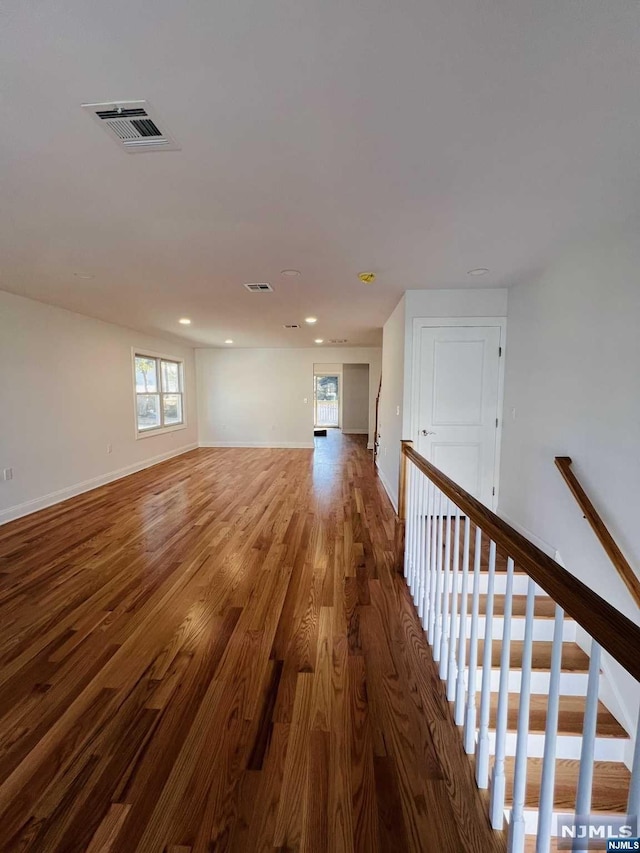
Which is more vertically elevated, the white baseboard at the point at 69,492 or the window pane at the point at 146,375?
the window pane at the point at 146,375

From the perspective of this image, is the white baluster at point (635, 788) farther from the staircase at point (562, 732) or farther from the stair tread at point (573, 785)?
the stair tread at point (573, 785)

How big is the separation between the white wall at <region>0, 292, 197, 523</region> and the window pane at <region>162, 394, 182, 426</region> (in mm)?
1173

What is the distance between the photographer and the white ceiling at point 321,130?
1066 mm

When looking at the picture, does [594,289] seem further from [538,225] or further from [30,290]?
[30,290]

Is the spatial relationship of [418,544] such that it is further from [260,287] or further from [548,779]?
[260,287]

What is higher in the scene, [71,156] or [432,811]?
[71,156]

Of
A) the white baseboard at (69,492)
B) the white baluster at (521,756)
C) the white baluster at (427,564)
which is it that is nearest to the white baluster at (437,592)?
the white baluster at (427,564)

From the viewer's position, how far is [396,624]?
2133 millimetres

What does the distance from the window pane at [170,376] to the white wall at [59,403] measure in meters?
1.08

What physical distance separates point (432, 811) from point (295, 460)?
600 cm

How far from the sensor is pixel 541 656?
2.41 meters

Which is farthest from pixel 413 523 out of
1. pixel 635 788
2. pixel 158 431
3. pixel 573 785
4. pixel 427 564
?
pixel 158 431

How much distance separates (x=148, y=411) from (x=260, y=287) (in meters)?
4.16

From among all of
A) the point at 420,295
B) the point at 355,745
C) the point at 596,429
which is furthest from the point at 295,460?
the point at 355,745
